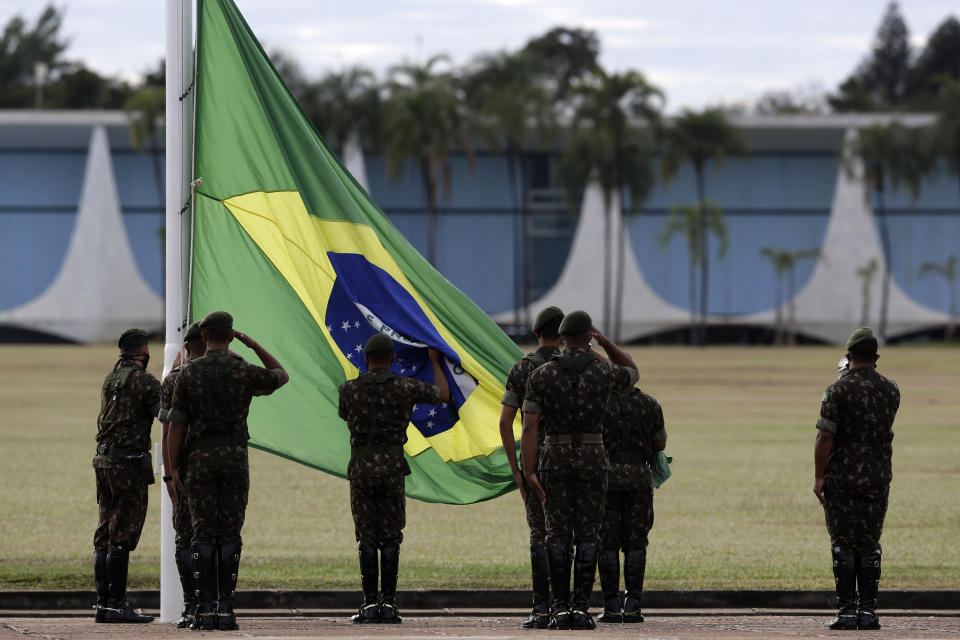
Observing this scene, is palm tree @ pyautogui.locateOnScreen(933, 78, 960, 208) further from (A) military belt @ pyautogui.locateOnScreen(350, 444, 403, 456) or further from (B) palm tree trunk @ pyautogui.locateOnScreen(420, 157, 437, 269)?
(A) military belt @ pyautogui.locateOnScreen(350, 444, 403, 456)

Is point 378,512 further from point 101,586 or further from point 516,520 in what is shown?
point 516,520

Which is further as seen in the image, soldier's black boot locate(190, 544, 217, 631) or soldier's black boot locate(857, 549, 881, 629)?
soldier's black boot locate(857, 549, 881, 629)

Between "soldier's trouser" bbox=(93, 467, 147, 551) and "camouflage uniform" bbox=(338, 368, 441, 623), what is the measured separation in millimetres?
1283

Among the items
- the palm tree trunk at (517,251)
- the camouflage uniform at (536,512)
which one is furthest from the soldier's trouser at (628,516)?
the palm tree trunk at (517,251)

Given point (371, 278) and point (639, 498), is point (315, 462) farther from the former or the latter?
point (639, 498)

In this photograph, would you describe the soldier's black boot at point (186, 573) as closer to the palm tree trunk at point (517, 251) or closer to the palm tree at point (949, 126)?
the palm tree trunk at point (517, 251)

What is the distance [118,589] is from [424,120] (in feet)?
211

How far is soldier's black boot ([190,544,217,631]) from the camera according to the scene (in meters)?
7.66

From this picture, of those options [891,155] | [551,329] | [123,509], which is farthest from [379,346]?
[891,155]

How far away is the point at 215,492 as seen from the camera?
7699mm

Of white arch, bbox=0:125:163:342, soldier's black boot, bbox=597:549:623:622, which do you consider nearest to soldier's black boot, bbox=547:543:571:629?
soldier's black boot, bbox=597:549:623:622

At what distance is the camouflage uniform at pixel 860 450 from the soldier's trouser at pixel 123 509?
3.78m

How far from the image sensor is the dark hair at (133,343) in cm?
859

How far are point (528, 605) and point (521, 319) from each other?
66.7 m
